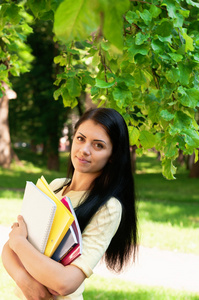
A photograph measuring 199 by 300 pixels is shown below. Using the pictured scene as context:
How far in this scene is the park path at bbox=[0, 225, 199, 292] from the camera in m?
5.63

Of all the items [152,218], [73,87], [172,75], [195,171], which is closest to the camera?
[172,75]

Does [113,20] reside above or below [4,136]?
above

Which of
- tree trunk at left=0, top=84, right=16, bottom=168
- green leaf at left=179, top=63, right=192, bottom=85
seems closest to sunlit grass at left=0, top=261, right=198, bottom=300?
green leaf at left=179, top=63, right=192, bottom=85

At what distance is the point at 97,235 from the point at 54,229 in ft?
0.64

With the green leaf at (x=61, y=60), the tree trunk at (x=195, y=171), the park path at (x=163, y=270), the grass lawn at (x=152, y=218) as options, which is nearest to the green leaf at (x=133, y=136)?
the grass lawn at (x=152, y=218)

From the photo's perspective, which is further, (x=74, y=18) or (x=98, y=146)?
(x=98, y=146)

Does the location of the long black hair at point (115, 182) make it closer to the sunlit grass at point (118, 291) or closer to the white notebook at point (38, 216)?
the white notebook at point (38, 216)

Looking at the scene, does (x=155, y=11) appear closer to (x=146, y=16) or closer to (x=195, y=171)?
(x=146, y=16)

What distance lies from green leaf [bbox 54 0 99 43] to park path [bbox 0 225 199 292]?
483 centimetres

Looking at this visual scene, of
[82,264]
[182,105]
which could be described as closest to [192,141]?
[182,105]

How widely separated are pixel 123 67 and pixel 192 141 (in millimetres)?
638

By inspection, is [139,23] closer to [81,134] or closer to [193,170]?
[81,134]

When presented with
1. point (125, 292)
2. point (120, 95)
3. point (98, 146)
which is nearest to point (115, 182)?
point (98, 146)

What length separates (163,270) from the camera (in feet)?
20.3
